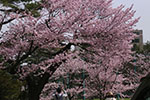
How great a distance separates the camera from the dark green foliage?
8.59 m

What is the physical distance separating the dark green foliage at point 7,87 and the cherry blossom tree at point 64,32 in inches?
12.9

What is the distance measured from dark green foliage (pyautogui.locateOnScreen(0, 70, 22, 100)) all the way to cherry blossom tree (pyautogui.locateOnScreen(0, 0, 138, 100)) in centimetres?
33

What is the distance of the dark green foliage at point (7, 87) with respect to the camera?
28.2 ft

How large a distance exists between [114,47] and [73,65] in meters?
12.2

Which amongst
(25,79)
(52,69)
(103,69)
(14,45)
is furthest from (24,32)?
(103,69)

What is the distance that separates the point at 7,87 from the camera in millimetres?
8680

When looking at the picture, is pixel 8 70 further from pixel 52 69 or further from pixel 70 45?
pixel 70 45

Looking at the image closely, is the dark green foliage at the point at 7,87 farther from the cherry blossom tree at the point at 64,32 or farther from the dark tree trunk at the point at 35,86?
the dark tree trunk at the point at 35,86

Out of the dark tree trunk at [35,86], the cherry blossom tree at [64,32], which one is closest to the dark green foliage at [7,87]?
the cherry blossom tree at [64,32]

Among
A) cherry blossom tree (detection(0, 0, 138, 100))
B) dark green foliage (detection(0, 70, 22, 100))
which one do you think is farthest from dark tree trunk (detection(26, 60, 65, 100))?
dark green foliage (detection(0, 70, 22, 100))

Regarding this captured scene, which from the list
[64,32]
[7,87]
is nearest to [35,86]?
[7,87]

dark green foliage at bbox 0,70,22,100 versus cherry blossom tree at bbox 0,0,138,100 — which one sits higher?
cherry blossom tree at bbox 0,0,138,100

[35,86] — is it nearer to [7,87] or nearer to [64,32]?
[7,87]

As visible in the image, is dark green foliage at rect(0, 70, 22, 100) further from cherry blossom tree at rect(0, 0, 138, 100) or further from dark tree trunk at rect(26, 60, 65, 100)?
dark tree trunk at rect(26, 60, 65, 100)
